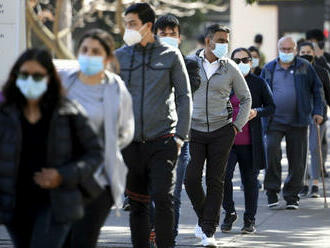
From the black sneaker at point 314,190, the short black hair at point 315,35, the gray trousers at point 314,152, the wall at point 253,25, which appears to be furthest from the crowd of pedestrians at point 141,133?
the wall at point 253,25

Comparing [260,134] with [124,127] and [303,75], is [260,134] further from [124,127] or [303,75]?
[124,127]

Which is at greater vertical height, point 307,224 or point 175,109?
point 175,109

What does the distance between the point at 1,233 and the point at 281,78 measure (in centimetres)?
389

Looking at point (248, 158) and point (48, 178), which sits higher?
point (48, 178)

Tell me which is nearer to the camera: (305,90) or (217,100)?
(217,100)

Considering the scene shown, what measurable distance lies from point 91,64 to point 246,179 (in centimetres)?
444

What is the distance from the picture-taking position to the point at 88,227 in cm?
618

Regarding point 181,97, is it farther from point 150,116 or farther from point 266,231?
point 266,231

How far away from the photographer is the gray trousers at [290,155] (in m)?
12.3

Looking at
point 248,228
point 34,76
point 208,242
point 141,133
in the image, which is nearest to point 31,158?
point 34,76

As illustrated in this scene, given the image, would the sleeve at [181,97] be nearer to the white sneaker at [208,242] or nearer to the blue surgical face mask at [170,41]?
the blue surgical face mask at [170,41]

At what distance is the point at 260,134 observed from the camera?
10688 mm

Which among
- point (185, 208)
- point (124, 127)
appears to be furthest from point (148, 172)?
point (185, 208)

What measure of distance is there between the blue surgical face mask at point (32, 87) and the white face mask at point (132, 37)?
2.14m
